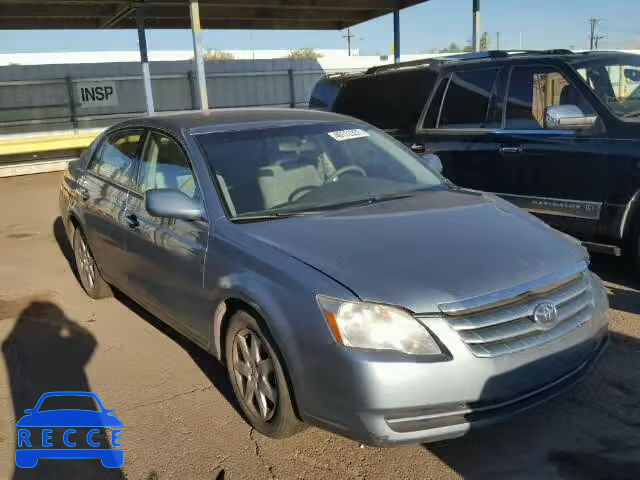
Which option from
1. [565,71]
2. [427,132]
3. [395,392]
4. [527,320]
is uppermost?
[565,71]

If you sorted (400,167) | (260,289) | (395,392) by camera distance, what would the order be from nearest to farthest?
1. (395,392)
2. (260,289)
3. (400,167)

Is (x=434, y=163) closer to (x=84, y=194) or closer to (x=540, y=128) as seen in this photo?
(x=540, y=128)

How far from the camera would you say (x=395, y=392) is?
255 centimetres

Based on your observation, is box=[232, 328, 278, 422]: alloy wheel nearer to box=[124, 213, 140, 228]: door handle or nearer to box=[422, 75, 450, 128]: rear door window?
box=[124, 213, 140, 228]: door handle

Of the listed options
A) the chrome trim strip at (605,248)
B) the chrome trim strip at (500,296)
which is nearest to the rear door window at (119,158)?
the chrome trim strip at (500,296)

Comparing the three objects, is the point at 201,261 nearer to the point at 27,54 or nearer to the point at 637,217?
the point at 637,217

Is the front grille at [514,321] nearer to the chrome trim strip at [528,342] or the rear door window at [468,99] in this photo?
the chrome trim strip at [528,342]

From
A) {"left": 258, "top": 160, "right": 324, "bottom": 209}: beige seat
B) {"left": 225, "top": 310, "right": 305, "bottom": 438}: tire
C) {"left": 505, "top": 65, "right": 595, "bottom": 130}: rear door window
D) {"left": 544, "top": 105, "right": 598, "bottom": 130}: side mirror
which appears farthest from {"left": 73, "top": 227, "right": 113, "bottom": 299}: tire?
{"left": 544, "top": 105, "right": 598, "bottom": 130}: side mirror

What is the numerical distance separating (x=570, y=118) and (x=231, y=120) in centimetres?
291

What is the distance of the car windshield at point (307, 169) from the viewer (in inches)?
143

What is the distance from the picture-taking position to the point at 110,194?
474 centimetres

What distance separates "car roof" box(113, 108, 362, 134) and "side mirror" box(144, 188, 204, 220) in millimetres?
612

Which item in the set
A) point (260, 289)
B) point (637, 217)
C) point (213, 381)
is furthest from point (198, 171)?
point (637, 217)

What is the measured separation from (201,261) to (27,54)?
51.1 m
